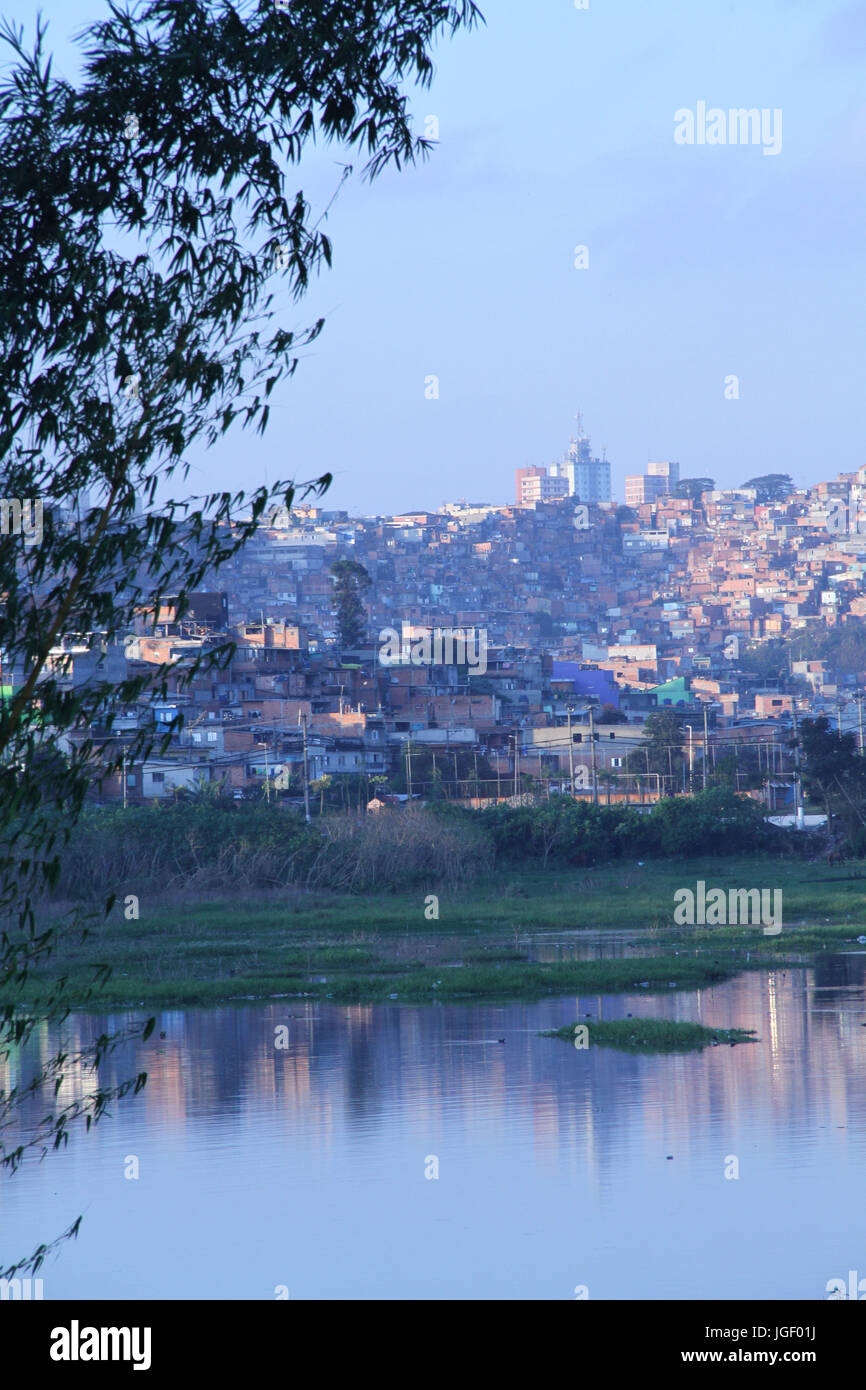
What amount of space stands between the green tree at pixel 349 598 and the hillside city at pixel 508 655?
1.92 metres

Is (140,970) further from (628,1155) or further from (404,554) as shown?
(404,554)

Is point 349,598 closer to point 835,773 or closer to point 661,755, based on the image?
point 661,755

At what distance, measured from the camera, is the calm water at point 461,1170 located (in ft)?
27.1

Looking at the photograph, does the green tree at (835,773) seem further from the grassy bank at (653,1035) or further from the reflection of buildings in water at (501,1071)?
the grassy bank at (653,1035)

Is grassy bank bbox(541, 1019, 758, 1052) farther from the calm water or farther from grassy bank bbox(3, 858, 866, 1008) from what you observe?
grassy bank bbox(3, 858, 866, 1008)

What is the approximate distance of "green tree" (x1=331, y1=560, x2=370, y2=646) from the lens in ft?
237

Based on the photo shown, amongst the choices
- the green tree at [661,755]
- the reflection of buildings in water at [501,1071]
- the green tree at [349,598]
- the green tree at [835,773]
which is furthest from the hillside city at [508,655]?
the green tree at [835,773]

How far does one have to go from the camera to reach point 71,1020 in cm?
1711

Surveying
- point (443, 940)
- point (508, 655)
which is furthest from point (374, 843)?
point (508, 655)

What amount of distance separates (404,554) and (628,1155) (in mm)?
153754

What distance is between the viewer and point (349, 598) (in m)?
72.9

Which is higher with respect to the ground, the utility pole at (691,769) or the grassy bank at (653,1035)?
the utility pole at (691,769)
